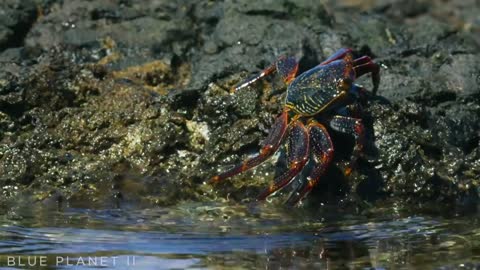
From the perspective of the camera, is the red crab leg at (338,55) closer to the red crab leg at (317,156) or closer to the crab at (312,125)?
the crab at (312,125)

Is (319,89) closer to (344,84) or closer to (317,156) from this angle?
(344,84)

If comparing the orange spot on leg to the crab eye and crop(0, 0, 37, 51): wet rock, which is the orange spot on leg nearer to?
the crab eye

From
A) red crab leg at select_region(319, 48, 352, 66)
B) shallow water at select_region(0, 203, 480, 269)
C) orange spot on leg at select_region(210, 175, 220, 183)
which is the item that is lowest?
shallow water at select_region(0, 203, 480, 269)

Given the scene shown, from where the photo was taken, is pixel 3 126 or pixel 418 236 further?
pixel 3 126

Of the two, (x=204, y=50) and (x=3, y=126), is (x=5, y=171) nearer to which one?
(x=3, y=126)

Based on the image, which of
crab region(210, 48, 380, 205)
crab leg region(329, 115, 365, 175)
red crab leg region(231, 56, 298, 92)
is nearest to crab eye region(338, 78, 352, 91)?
crab region(210, 48, 380, 205)

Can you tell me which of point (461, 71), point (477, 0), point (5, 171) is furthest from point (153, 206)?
point (477, 0)

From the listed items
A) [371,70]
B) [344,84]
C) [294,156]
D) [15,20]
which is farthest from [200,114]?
[15,20]
